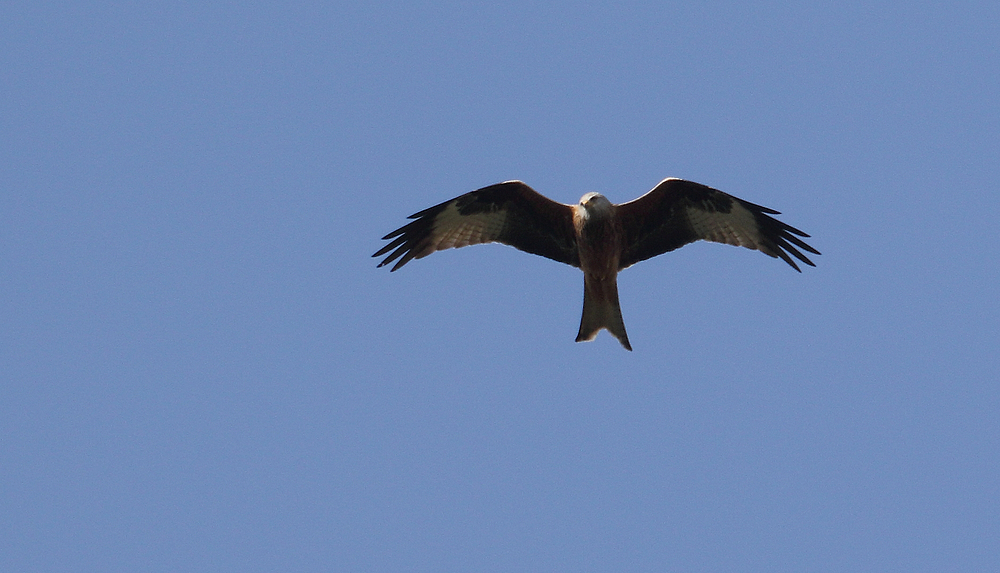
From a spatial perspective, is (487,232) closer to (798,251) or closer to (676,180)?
(676,180)

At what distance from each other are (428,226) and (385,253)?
0.56 metres

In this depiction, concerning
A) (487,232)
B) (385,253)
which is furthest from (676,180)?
(385,253)

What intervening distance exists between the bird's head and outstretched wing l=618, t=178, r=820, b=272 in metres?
0.46

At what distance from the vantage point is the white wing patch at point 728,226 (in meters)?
11.4

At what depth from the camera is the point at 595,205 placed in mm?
10758

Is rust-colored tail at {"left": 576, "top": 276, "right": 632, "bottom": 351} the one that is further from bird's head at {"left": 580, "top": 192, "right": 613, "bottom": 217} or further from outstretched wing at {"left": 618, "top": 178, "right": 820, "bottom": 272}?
bird's head at {"left": 580, "top": 192, "right": 613, "bottom": 217}

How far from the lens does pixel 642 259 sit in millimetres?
11453

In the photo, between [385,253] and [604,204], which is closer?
[604,204]

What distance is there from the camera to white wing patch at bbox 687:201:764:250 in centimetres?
1143

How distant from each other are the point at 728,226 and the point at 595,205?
1.69m

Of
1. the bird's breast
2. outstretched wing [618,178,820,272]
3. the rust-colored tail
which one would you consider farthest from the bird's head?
the rust-colored tail

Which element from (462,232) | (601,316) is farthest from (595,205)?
(462,232)

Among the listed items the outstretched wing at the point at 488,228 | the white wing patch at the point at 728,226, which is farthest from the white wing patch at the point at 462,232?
the white wing patch at the point at 728,226

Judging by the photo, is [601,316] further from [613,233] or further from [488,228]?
[488,228]
